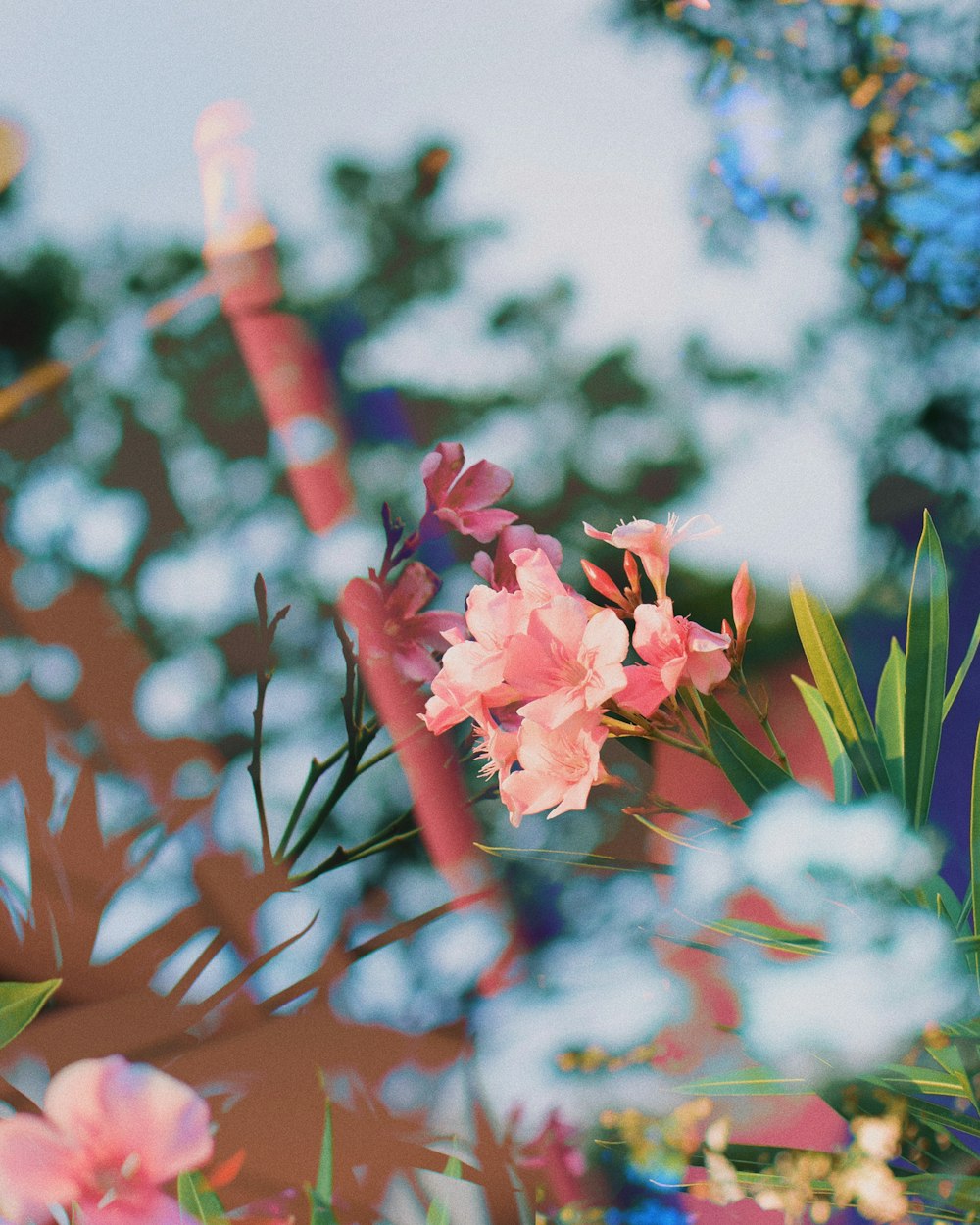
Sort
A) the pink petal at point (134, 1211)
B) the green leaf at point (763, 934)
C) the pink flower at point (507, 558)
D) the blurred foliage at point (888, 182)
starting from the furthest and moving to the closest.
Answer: the blurred foliage at point (888, 182)
the pink flower at point (507, 558)
the green leaf at point (763, 934)
the pink petal at point (134, 1211)

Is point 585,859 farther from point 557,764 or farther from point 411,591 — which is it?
point 411,591

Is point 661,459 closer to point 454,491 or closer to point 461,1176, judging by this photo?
point 454,491

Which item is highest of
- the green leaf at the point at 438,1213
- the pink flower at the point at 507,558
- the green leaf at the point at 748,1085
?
the pink flower at the point at 507,558

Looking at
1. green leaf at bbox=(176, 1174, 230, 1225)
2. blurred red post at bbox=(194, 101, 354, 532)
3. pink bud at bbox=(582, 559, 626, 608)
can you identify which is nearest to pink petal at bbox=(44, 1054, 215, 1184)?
green leaf at bbox=(176, 1174, 230, 1225)

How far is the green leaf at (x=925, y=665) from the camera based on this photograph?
0.68 metres

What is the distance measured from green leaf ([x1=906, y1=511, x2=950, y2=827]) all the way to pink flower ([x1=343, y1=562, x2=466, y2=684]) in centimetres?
38

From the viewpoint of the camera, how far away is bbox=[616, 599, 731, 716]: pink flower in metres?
0.56

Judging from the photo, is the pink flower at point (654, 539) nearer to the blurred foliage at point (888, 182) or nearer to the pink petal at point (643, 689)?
the pink petal at point (643, 689)

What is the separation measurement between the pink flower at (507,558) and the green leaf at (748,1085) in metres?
0.41

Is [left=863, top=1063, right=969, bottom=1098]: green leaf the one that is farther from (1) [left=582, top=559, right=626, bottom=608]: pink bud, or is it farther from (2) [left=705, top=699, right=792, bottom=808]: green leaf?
(1) [left=582, top=559, right=626, bottom=608]: pink bud

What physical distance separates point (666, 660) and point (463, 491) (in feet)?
1.20

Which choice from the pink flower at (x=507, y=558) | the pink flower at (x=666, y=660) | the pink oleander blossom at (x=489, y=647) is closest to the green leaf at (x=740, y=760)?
the pink flower at (x=666, y=660)

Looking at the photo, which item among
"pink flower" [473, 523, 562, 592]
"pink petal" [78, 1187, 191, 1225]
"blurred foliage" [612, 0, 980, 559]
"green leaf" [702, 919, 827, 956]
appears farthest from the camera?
"blurred foliage" [612, 0, 980, 559]

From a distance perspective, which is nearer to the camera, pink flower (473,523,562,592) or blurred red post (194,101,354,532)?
pink flower (473,523,562,592)
